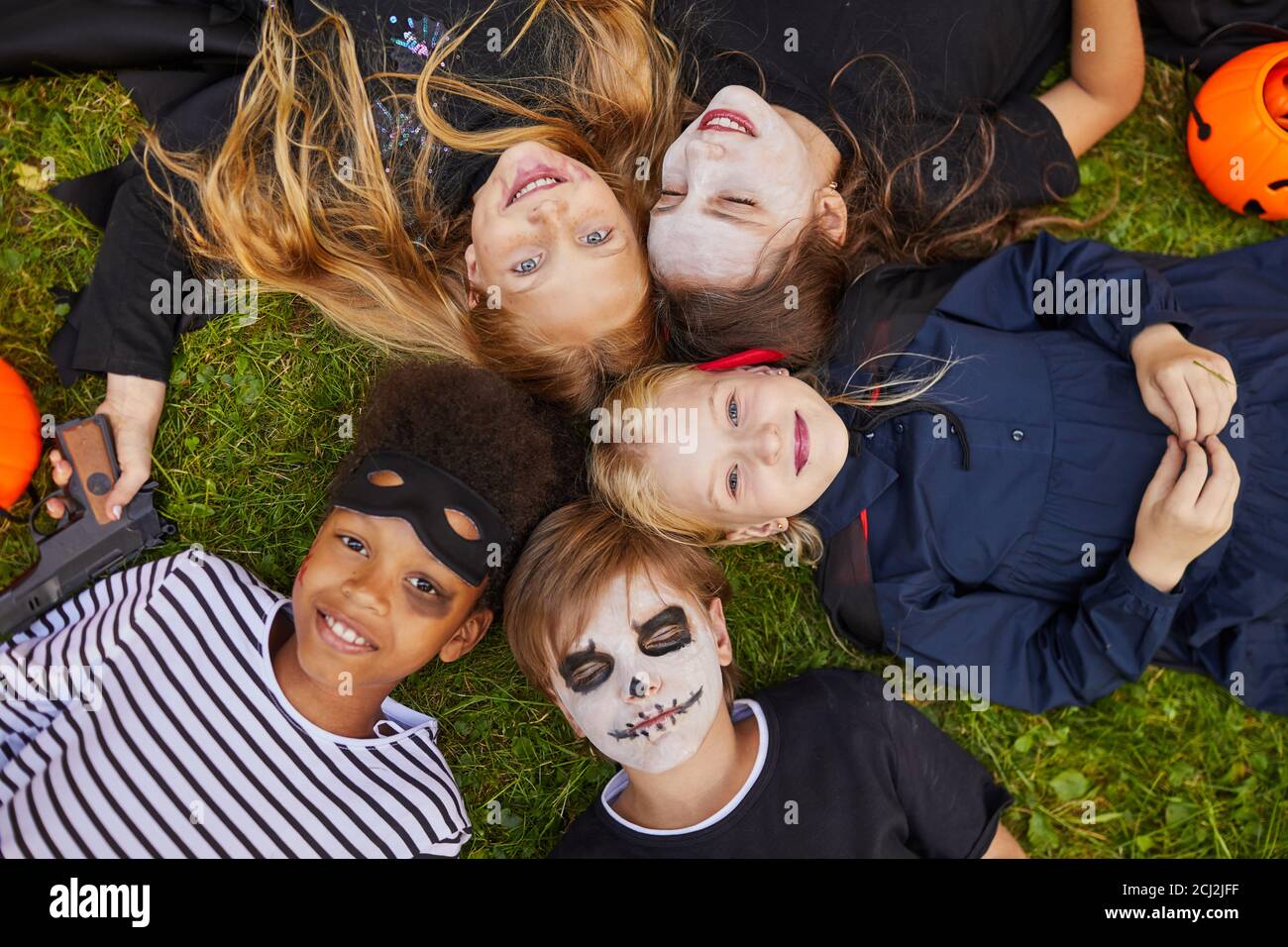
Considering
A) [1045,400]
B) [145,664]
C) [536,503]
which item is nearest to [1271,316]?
[1045,400]

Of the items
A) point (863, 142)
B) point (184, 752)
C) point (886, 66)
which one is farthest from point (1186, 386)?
point (184, 752)

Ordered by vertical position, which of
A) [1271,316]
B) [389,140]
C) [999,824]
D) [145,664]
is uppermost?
[389,140]

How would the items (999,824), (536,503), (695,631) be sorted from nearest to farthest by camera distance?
(695,631) → (536,503) → (999,824)

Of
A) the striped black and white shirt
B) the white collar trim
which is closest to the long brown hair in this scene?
the white collar trim

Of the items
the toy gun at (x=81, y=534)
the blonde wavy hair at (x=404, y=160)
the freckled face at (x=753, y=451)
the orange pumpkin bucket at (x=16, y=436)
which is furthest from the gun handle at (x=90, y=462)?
the freckled face at (x=753, y=451)

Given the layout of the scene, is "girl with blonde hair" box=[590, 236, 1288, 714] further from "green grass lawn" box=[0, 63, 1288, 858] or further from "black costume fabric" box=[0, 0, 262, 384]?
"black costume fabric" box=[0, 0, 262, 384]

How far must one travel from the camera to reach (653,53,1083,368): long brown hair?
3.41 m

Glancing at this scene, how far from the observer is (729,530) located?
132 inches

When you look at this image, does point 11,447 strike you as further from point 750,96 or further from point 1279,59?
point 1279,59

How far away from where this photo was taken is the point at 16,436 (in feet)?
11.4

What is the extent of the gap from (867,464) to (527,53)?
204 centimetres

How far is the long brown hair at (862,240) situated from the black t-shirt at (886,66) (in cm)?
1

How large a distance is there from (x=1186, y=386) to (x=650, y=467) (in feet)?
6.12

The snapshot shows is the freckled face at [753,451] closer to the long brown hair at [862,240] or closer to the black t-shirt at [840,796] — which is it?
the long brown hair at [862,240]
